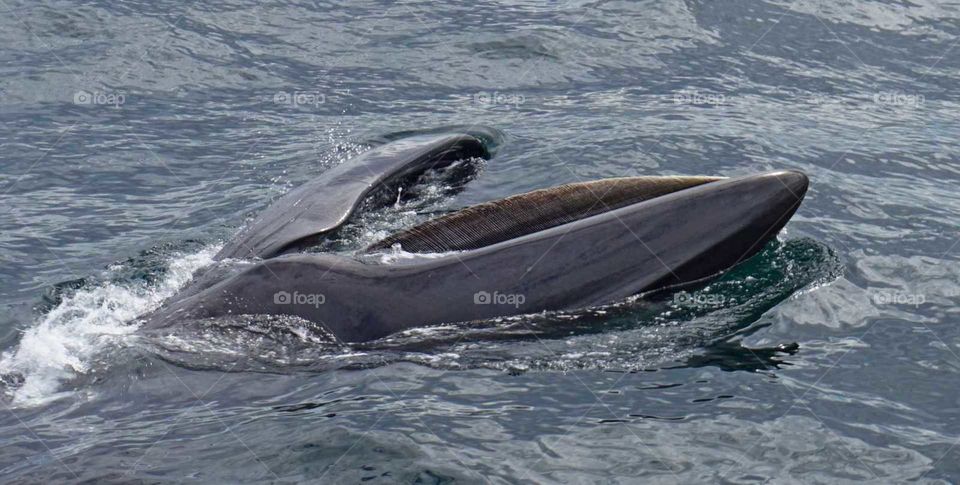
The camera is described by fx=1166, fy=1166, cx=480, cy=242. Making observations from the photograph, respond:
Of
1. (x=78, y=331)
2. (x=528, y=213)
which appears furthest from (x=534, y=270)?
(x=78, y=331)

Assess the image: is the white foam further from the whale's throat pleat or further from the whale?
the whale's throat pleat

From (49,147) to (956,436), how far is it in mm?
11338

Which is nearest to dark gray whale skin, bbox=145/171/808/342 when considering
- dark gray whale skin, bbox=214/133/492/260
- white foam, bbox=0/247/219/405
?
white foam, bbox=0/247/219/405

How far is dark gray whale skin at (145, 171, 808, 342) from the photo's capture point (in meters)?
9.10

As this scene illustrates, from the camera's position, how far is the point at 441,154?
12.5m

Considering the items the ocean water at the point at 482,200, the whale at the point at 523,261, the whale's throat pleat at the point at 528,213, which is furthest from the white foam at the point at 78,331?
the whale's throat pleat at the point at 528,213

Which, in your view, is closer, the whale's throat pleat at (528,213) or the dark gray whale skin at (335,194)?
the whale's throat pleat at (528,213)

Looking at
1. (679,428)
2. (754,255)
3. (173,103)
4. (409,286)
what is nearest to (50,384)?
(409,286)

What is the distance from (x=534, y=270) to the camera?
926cm

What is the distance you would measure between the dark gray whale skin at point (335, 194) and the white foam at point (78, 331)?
612 mm

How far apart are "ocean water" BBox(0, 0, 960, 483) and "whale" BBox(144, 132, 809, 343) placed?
199mm

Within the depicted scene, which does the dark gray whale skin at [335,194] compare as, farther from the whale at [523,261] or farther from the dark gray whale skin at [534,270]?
the dark gray whale skin at [534,270]

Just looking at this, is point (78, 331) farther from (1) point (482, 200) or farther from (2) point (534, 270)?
(1) point (482, 200)

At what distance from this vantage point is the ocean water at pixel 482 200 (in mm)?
7941
